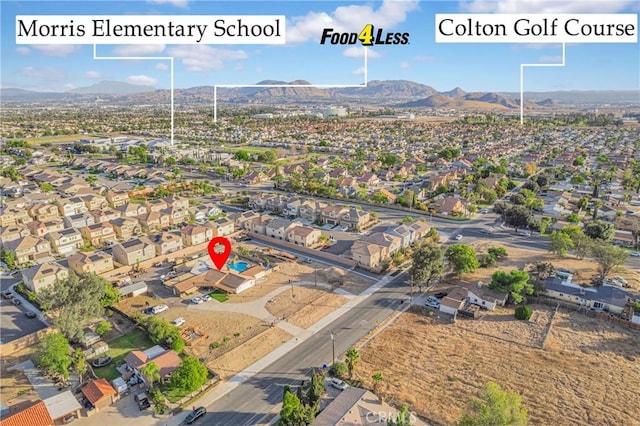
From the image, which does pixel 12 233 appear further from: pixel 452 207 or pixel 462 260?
pixel 452 207

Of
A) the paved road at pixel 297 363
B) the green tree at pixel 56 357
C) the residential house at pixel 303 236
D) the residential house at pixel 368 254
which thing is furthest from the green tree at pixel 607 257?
the green tree at pixel 56 357

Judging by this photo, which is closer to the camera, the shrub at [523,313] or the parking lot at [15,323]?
the parking lot at [15,323]

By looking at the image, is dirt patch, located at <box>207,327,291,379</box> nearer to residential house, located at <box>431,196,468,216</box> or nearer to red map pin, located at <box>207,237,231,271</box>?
red map pin, located at <box>207,237,231,271</box>

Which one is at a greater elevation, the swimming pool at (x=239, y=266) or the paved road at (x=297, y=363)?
the swimming pool at (x=239, y=266)

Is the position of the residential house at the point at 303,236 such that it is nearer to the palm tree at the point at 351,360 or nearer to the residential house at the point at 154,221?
the residential house at the point at 154,221

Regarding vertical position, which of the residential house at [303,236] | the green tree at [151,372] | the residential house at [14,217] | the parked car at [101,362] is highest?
the residential house at [14,217]

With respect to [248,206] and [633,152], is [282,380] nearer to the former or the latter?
[248,206]
